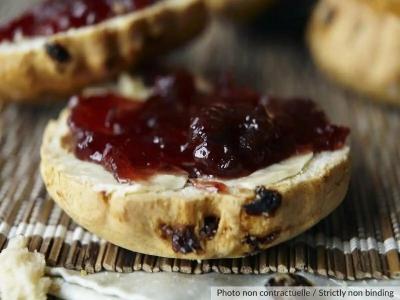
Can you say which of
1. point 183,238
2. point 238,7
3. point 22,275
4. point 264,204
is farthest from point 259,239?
point 238,7

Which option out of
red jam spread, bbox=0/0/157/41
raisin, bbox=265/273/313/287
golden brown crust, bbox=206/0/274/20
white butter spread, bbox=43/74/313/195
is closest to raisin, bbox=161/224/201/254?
white butter spread, bbox=43/74/313/195

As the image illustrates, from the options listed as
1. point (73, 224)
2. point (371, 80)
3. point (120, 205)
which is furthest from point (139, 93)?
point (371, 80)

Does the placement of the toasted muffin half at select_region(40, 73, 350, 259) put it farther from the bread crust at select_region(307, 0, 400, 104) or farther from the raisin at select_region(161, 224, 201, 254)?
the bread crust at select_region(307, 0, 400, 104)

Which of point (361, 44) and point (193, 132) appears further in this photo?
point (361, 44)

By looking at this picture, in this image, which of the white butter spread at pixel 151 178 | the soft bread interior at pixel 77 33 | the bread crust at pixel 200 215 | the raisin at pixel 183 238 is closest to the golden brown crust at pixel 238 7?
the soft bread interior at pixel 77 33

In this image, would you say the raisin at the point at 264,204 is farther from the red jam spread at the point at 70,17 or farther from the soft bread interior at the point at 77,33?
the red jam spread at the point at 70,17

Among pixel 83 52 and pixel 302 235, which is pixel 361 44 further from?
pixel 83 52
